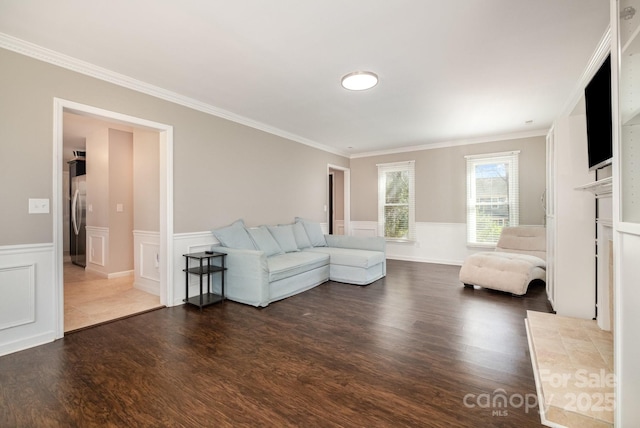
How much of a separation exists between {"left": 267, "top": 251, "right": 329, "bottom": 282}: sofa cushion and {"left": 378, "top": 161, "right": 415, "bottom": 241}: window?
267cm

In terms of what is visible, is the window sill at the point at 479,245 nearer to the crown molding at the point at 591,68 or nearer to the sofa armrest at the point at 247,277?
the crown molding at the point at 591,68

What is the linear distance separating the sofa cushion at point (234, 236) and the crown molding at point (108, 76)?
1578 mm

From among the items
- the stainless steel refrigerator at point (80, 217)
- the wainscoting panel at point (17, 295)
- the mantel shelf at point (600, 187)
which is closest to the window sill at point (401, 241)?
the mantel shelf at point (600, 187)

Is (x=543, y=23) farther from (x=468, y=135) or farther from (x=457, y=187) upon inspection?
(x=457, y=187)

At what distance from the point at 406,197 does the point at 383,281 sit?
260 cm

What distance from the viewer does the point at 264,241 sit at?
4.22 metres

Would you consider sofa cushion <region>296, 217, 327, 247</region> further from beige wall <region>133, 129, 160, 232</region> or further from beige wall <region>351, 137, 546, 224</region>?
beige wall <region>133, 129, 160, 232</region>

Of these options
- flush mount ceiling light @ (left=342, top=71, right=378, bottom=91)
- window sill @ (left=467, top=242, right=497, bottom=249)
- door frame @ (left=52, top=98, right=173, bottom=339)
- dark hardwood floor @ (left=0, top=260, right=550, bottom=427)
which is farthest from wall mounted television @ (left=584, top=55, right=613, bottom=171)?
door frame @ (left=52, top=98, right=173, bottom=339)

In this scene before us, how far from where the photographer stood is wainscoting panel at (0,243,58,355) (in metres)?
2.29

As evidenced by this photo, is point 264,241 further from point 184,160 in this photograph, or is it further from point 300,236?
point 184,160

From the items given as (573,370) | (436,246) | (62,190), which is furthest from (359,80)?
(436,246)

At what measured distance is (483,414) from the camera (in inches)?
61.7

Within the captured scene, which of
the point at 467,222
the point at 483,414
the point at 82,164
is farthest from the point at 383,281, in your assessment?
the point at 82,164

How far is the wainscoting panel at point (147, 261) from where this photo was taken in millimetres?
3791
